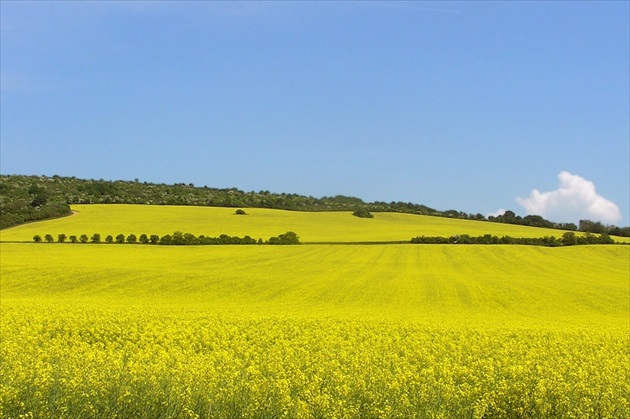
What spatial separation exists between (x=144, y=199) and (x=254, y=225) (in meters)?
44.4

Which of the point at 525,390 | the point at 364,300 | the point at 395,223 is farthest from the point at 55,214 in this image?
the point at 525,390

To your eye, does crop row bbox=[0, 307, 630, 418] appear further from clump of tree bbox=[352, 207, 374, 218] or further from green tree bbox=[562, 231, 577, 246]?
clump of tree bbox=[352, 207, 374, 218]

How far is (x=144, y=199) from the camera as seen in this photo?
124 meters

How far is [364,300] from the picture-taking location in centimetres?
3319

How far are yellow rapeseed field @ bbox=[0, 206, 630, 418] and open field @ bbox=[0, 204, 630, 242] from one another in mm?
37019

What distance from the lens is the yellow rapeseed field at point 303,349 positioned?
8.50 m

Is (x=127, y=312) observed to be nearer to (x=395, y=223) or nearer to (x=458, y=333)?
(x=458, y=333)

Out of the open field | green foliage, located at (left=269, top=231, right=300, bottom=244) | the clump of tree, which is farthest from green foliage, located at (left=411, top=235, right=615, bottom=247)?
the clump of tree

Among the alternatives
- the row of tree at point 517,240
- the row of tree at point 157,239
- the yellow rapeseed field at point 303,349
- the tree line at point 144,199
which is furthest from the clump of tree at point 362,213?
the yellow rapeseed field at point 303,349

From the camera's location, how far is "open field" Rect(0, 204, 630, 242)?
7794cm

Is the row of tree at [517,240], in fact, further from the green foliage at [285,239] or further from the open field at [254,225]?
the green foliage at [285,239]

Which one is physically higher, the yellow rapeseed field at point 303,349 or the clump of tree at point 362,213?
the clump of tree at point 362,213

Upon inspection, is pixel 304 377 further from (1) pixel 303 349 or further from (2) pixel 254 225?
(2) pixel 254 225

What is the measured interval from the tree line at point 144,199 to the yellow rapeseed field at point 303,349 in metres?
56.7
